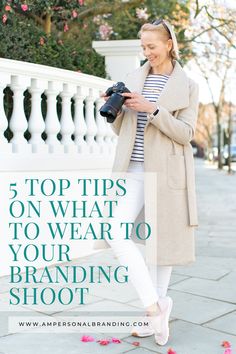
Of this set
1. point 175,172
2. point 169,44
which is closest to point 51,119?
point 169,44

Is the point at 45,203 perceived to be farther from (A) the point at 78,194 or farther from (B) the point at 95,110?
(B) the point at 95,110

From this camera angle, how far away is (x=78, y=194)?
19.5 ft

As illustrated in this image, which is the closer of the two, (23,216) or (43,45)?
(23,216)

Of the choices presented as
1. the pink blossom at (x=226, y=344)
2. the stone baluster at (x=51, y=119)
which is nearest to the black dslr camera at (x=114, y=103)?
the pink blossom at (x=226, y=344)

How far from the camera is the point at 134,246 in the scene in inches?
134

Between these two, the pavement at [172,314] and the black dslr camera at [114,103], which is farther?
the pavement at [172,314]

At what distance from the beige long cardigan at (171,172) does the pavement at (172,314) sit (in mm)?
544

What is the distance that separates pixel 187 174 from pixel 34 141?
2368mm

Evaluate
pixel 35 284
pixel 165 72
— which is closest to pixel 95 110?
pixel 35 284

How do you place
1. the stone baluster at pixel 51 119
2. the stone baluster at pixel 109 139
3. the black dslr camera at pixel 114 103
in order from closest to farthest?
1. the black dslr camera at pixel 114 103
2. the stone baluster at pixel 51 119
3. the stone baluster at pixel 109 139

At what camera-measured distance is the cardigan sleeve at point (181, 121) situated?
3.23 m

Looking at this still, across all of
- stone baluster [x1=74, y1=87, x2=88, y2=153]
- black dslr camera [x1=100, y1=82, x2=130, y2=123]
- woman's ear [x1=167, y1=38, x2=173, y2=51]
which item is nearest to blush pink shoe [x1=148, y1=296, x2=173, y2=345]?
black dslr camera [x1=100, y1=82, x2=130, y2=123]

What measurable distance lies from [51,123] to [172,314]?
241 centimetres

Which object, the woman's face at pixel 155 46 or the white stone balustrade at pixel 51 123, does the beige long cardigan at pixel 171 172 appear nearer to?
the woman's face at pixel 155 46
